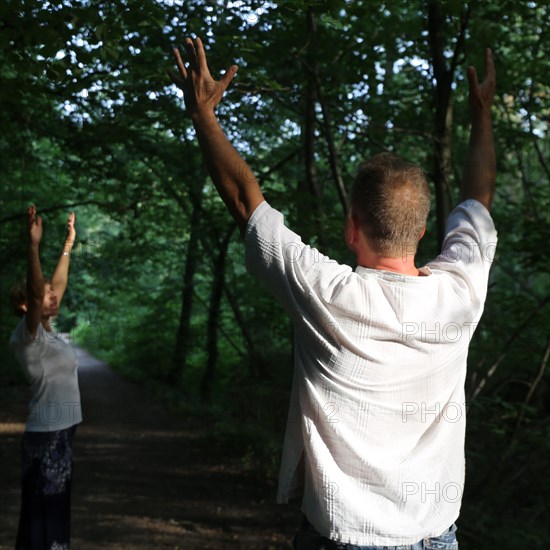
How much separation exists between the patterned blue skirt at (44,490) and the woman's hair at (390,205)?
3.28 meters

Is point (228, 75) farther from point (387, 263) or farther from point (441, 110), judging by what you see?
point (441, 110)

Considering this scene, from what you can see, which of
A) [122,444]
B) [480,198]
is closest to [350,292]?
[480,198]

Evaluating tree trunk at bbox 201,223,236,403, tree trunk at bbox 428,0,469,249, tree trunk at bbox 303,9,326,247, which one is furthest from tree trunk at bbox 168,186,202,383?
tree trunk at bbox 428,0,469,249

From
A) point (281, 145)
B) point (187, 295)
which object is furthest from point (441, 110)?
point (187, 295)

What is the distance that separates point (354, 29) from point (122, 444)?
6.92 m

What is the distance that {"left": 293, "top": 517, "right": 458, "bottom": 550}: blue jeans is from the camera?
5.56 feet

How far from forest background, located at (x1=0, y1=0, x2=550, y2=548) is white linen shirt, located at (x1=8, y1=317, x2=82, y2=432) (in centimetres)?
169

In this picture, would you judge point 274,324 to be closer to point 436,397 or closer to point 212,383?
point 212,383

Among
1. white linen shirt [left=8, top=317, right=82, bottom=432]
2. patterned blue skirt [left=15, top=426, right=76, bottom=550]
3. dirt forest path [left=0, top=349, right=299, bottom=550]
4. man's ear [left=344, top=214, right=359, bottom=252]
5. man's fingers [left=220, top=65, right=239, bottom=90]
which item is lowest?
dirt forest path [left=0, top=349, right=299, bottom=550]

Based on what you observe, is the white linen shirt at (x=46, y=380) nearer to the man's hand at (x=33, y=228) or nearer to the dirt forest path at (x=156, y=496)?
the man's hand at (x=33, y=228)

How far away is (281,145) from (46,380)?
26.6 ft

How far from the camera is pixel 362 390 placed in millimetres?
1718

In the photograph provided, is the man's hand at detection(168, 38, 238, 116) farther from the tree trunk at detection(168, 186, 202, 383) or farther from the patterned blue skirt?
the tree trunk at detection(168, 186, 202, 383)

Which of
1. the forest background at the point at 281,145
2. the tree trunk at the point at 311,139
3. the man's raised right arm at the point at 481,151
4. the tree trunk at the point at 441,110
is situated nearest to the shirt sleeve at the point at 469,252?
the man's raised right arm at the point at 481,151
